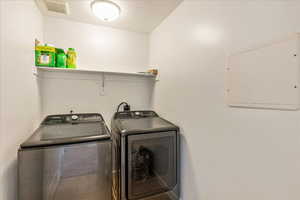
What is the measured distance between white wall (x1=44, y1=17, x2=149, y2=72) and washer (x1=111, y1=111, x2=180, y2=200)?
1153 mm

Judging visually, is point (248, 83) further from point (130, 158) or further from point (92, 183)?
point (92, 183)

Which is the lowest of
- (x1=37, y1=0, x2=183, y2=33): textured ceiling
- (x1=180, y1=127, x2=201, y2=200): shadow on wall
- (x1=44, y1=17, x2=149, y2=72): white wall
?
(x1=180, y1=127, x2=201, y2=200): shadow on wall

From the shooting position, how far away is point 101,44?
2.17m

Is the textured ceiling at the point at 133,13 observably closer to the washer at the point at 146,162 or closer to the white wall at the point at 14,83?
the white wall at the point at 14,83

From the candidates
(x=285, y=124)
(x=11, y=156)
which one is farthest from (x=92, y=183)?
(x=285, y=124)

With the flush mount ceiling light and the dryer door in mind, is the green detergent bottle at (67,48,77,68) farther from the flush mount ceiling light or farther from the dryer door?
the dryer door

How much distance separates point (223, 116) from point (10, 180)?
1.67m

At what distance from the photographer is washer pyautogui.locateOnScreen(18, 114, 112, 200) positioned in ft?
3.26

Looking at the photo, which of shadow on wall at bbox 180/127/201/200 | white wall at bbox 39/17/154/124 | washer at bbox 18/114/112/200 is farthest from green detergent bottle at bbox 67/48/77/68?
shadow on wall at bbox 180/127/201/200

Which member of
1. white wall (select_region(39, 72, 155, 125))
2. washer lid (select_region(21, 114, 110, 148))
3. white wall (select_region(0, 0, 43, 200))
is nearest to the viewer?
white wall (select_region(0, 0, 43, 200))

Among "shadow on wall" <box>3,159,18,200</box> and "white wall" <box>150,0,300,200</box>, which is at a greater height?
"white wall" <box>150,0,300,200</box>

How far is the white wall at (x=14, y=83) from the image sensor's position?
2.99 feet

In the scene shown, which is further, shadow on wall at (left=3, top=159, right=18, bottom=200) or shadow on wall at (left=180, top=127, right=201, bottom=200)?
Result: shadow on wall at (left=180, top=127, right=201, bottom=200)

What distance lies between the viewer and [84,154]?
1.14m
